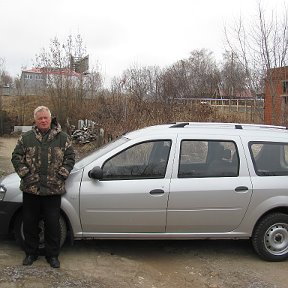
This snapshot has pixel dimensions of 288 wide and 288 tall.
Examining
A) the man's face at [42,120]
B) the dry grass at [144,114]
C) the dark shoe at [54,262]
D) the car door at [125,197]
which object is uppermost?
the dry grass at [144,114]

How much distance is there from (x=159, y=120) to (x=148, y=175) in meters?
9.22

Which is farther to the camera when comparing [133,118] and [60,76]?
[60,76]

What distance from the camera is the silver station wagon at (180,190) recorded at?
196 inches

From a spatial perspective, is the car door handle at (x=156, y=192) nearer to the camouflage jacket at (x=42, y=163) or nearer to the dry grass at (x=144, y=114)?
the camouflage jacket at (x=42, y=163)

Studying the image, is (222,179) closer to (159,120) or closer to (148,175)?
→ (148,175)

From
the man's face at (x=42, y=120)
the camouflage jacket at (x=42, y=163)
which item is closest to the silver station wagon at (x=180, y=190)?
the camouflage jacket at (x=42, y=163)

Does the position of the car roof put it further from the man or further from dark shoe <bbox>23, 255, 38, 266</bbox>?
dark shoe <bbox>23, 255, 38, 266</bbox>

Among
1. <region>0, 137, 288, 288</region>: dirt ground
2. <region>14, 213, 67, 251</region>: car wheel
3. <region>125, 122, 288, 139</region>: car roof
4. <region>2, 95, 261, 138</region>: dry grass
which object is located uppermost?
<region>2, 95, 261, 138</region>: dry grass

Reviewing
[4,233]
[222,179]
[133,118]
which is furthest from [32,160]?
[133,118]

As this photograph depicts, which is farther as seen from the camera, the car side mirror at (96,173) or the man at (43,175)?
the car side mirror at (96,173)

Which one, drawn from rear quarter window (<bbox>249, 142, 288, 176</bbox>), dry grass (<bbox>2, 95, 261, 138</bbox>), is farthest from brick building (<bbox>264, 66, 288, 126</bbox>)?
rear quarter window (<bbox>249, 142, 288, 176</bbox>)

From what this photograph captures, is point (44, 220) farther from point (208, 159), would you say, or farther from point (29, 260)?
point (208, 159)

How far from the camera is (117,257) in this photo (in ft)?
17.2

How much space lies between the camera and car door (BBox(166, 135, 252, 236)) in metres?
5.05
